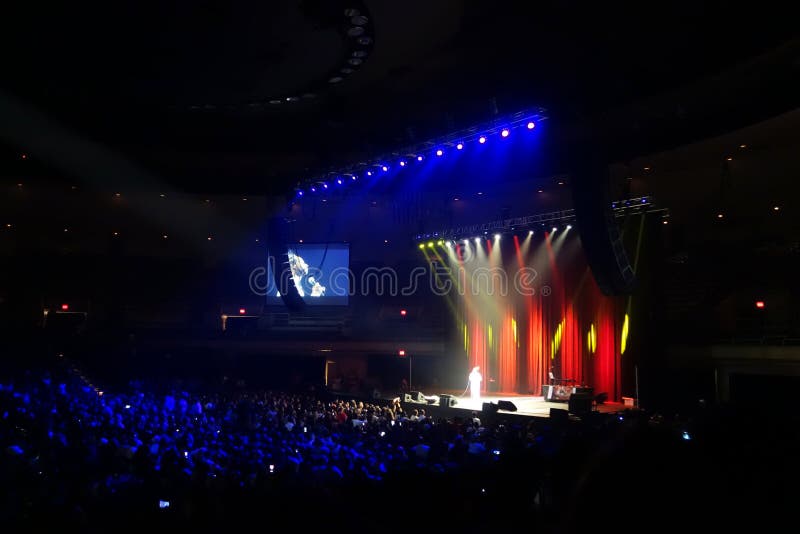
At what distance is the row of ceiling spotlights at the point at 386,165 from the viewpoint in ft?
39.4

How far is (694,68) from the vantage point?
431 inches

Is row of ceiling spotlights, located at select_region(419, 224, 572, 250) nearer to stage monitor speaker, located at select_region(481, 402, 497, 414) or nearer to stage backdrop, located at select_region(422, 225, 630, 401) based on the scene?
stage backdrop, located at select_region(422, 225, 630, 401)

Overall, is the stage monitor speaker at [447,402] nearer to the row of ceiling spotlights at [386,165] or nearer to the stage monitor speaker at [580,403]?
the stage monitor speaker at [580,403]

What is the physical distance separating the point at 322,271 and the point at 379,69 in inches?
482

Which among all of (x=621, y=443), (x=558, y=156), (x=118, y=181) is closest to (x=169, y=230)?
(x=118, y=181)

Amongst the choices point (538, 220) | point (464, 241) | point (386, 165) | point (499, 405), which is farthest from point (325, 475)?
point (464, 241)

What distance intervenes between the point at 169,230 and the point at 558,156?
56.6ft

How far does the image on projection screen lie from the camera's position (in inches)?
926

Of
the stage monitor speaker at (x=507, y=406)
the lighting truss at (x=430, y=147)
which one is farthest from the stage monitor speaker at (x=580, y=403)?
the lighting truss at (x=430, y=147)

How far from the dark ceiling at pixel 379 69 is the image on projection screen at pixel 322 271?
24.3 feet

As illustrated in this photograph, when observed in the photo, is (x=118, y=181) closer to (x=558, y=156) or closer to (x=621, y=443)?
(x=558, y=156)

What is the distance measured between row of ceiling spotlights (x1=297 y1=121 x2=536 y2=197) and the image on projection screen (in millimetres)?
7717

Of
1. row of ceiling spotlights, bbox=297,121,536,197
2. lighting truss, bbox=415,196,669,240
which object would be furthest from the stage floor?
row of ceiling spotlights, bbox=297,121,536,197

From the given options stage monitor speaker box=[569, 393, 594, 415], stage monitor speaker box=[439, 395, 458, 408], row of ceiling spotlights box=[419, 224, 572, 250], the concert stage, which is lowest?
the concert stage
